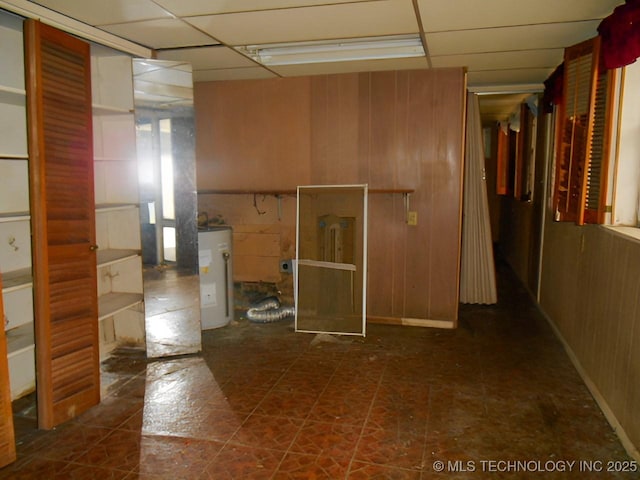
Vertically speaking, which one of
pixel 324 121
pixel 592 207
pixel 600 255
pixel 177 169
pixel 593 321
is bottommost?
pixel 593 321

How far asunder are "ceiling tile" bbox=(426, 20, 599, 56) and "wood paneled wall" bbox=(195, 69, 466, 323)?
66cm

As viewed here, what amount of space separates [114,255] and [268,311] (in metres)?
1.65

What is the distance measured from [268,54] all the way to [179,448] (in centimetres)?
293

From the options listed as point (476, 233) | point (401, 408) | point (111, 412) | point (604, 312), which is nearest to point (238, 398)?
point (111, 412)

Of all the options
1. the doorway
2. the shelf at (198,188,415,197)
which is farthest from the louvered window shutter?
the doorway

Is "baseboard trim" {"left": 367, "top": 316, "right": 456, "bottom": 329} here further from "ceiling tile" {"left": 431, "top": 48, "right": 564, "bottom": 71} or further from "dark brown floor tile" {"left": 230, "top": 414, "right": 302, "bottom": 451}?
"ceiling tile" {"left": 431, "top": 48, "right": 564, "bottom": 71}

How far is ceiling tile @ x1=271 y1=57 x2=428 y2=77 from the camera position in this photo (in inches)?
157

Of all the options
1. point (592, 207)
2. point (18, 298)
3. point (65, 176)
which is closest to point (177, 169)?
point (65, 176)

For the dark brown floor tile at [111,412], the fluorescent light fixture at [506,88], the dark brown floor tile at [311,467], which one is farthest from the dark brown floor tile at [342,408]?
the fluorescent light fixture at [506,88]

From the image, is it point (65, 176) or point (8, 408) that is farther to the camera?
point (65, 176)

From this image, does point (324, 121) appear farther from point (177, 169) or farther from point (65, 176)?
point (65, 176)

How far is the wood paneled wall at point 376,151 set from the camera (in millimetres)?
4332

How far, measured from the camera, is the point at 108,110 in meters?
3.32

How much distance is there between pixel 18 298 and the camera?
303 cm
